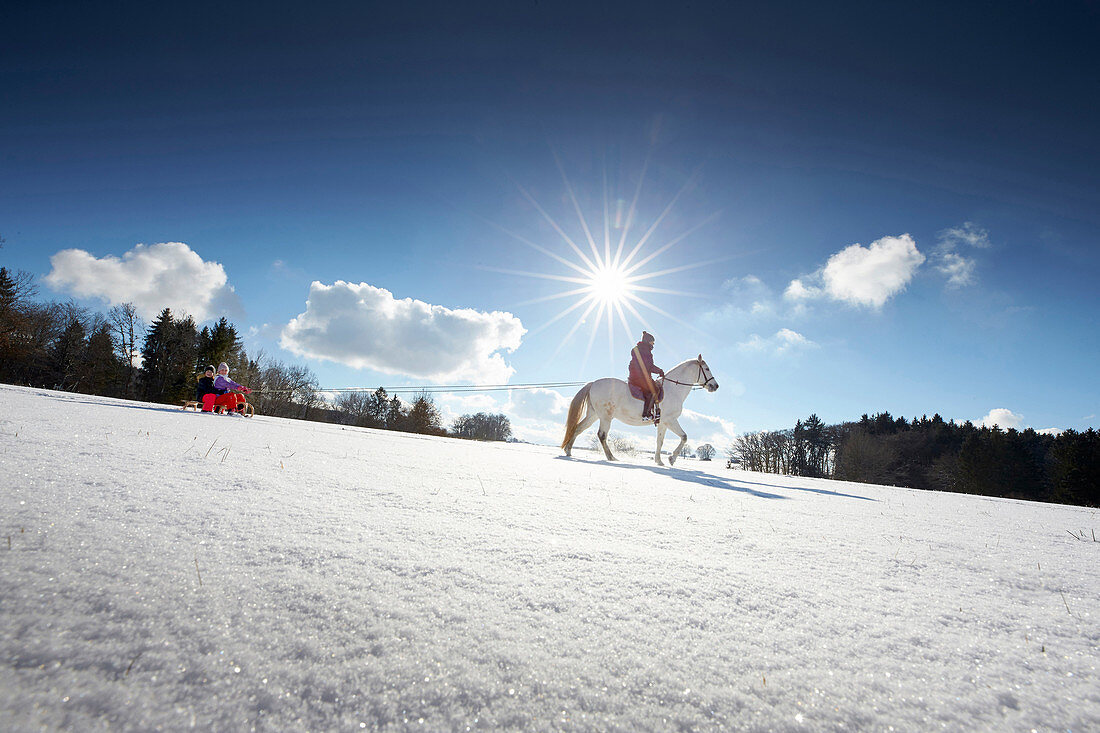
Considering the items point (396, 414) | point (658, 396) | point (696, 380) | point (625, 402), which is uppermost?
point (696, 380)

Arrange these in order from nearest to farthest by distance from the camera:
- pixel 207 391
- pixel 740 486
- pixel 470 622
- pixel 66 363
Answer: pixel 470 622
pixel 740 486
pixel 207 391
pixel 66 363

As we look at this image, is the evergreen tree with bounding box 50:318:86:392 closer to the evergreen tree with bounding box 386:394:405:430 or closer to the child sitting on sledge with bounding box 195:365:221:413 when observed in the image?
the evergreen tree with bounding box 386:394:405:430

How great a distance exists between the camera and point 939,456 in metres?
44.0

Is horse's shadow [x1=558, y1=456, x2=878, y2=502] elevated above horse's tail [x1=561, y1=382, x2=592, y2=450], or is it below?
below

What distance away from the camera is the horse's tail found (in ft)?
28.7

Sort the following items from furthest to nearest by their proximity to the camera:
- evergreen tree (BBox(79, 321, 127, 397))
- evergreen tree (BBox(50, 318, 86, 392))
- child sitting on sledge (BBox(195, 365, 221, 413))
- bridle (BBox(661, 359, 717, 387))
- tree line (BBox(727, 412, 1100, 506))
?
evergreen tree (BBox(79, 321, 127, 397))
evergreen tree (BBox(50, 318, 86, 392))
tree line (BBox(727, 412, 1100, 506))
child sitting on sledge (BBox(195, 365, 221, 413))
bridle (BBox(661, 359, 717, 387))

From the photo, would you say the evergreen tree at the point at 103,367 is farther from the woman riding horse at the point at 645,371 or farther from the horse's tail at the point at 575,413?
the woman riding horse at the point at 645,371

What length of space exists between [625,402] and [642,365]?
966mm

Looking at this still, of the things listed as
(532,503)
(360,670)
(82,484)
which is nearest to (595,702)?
(360,670)

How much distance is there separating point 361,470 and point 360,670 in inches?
77.0

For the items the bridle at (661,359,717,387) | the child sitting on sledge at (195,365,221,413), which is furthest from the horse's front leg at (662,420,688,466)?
the child sitting on sledge at (195,365,221,413)

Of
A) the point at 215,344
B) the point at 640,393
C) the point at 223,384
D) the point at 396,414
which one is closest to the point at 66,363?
the point at 215,344

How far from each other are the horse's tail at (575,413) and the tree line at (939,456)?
41021 mm

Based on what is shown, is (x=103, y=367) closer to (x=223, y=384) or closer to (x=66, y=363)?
(x=66, y=363)
